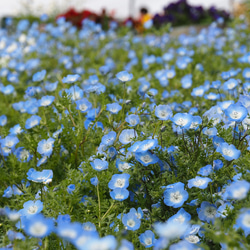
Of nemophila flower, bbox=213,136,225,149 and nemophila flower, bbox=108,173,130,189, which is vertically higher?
nemophila flower, bbox=213,136,225,149

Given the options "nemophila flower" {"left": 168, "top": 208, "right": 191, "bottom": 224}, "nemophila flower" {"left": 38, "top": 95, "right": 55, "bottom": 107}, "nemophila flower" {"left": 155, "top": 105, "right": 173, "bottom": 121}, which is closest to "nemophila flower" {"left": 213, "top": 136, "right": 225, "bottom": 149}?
"nemophila flower" {"left": 155, "top": 105, "right": 173, "bottom": 121}

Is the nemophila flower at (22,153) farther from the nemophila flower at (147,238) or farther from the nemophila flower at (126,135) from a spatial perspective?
the nemophila flower at (147,238)

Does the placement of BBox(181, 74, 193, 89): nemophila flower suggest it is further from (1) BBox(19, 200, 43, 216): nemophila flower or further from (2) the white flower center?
(1) BBox(19, 200, 43, 216): nemophila flower

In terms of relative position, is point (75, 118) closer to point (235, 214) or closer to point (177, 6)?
point (235, 214)

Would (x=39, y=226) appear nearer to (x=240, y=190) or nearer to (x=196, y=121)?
(x=240, y=190)

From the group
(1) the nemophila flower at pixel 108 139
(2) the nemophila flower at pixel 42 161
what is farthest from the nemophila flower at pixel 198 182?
(2) the nemophila flower at pixel 42 161

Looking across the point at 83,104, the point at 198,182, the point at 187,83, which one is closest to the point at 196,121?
the point at 198,182
